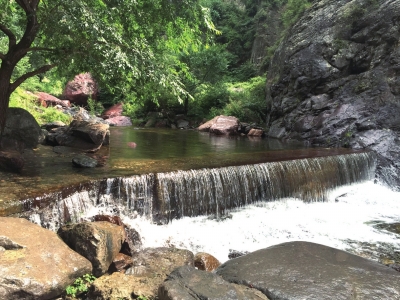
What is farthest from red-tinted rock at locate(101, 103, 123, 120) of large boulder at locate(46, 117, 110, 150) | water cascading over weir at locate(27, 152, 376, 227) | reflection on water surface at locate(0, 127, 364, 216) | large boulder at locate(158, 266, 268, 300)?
large boulder at locate(158, 266, 268, 300)

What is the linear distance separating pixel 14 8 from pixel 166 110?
14940mm

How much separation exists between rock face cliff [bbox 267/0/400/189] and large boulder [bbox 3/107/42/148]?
1127cm

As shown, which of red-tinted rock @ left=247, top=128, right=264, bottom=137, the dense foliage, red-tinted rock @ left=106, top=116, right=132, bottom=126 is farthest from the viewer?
red-tinted rock @ left=106, top=116, right=132, bottom=126

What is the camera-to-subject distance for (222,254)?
6215mm

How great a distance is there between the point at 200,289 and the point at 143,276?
1.29 m

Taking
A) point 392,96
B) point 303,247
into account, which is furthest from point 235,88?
point 303,247

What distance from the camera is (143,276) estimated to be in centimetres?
456

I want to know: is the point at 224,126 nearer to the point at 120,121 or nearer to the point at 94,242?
the point at 120,121

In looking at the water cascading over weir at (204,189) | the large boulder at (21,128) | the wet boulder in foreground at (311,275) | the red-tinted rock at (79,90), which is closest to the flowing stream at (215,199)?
the water cascading over weir at (204,189)

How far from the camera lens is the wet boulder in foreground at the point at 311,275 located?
3.78m

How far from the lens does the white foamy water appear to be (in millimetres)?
6512

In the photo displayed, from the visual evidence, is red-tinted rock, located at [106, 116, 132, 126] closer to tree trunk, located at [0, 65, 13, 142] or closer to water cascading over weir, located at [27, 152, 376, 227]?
tree trunk, located at [0, 65, 13, 142]

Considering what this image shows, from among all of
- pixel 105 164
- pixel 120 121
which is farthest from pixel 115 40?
pixel 120 121

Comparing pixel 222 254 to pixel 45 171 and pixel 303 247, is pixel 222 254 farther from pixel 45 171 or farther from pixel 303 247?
pixel 45 171
